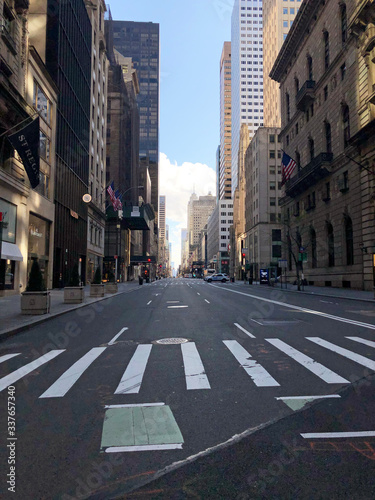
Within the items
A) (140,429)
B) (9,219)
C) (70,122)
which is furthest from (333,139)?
(140,429)

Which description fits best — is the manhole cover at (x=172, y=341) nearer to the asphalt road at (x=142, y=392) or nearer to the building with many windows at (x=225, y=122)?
the asphalt road at (x=142, y=392)

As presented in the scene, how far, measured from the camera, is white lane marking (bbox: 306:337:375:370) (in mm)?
7133

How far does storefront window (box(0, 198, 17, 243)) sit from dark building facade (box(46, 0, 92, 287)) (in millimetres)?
8608

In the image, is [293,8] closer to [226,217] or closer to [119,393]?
[226,217]

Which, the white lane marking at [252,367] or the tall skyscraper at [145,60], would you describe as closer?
the white lane marking at [252,367]

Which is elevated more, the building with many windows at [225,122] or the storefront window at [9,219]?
the building with many windows at [225,122]

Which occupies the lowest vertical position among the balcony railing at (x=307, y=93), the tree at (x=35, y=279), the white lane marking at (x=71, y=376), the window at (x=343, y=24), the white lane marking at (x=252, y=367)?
the white lane marking at (x=71, y=376)

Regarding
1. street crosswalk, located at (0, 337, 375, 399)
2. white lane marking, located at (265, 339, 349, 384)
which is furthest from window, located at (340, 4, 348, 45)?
white lane marking, located at (265, 339, 349, 384)

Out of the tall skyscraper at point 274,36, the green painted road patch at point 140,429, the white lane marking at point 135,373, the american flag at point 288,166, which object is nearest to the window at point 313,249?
the american flag at point 288,166

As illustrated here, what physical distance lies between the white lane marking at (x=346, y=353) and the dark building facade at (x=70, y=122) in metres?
30.2

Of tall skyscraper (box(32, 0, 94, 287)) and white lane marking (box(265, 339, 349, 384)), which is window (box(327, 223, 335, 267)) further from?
white lane marking (box(265, 339, 349, 384))

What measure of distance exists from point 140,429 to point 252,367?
3258 mm

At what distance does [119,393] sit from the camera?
18.1 ft

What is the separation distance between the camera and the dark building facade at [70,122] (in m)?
34.6
